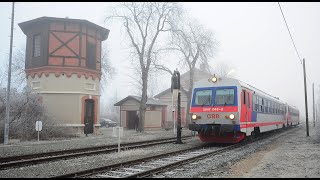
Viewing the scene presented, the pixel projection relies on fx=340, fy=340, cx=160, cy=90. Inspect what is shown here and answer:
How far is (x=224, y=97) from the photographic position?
16.9 m

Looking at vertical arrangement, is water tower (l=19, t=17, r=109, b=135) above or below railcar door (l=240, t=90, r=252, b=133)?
above

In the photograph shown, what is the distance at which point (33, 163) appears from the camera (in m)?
11.4

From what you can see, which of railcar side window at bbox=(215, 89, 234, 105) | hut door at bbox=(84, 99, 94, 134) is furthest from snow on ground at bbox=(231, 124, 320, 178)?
hut door at bbox=(84, 99, 94, 134)

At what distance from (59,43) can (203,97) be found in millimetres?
13613

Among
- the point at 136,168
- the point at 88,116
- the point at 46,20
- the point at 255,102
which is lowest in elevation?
the point at 136,168

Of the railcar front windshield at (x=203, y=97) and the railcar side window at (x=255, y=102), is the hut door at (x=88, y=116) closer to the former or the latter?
the railcar front windshield at (x=203, y=97)

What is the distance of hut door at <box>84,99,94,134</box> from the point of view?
26516mm

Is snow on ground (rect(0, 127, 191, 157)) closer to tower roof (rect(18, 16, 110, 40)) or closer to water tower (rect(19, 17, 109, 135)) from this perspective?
water tower (rect(19, 17, 109, 135))

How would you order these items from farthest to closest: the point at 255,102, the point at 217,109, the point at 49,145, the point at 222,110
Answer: the point at 255,102, the point at 49,145, the point at 217,109, the point at 222,110

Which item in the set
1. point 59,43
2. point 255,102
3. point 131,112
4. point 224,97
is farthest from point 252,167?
point 131,112

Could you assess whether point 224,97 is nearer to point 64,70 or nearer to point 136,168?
point 136,168

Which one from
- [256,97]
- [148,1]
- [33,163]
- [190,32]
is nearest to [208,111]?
[256,97]

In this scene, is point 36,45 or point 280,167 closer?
point 280,167

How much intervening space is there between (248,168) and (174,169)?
2203 mm
